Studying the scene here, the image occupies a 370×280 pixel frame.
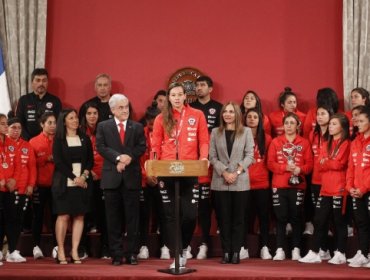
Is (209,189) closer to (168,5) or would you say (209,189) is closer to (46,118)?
(46,118)

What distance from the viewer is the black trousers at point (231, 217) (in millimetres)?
6859

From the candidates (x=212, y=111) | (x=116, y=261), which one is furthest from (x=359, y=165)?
(x=116, y=261)

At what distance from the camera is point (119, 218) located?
6781mm

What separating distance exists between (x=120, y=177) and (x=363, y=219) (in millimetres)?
2255

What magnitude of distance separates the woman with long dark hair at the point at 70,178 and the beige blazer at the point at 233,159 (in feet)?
3.92

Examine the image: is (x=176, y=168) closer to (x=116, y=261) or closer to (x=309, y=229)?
(x=116, y=261)

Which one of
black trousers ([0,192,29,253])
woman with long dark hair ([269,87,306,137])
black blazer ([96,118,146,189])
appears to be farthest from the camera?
woman with long dark hair ([269,87,306,137])

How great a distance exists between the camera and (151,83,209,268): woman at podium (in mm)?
6359

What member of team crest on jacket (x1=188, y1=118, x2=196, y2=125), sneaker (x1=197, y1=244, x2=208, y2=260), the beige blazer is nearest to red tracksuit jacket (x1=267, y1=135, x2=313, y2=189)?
the beige blazer

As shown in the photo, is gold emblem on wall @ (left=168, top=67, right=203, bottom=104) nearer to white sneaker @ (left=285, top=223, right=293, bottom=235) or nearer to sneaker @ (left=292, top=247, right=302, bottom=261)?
white sneaker @ (left=285, top=223, right=293, bottom=235)

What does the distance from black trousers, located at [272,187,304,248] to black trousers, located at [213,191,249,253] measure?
0.62 metres

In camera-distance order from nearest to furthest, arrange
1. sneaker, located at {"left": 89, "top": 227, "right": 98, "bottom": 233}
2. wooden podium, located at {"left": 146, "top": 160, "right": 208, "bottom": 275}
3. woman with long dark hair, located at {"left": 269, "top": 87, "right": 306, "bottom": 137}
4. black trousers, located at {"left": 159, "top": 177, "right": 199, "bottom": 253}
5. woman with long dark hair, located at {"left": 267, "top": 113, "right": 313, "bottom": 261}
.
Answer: wooden podium, located at {"left": 146, "top": 160, "right": 208, "bottom": 275} → black trousers, located at {"left": 159, "top": 177, "right": 199, "bottom": 253} → woman with long dark hair, located at {"left": 267, "top": 113, "right": 313, "bottom": 261} → sneaker, located at {"left": 89, "top": 227, "right": 98, "bottom": 233} → woman with long dark hair, located at {"left": 269, "top": 87, "right": 306, "bottom": 137}

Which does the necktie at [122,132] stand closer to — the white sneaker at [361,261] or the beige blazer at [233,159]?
the beige blazer at [233,159]

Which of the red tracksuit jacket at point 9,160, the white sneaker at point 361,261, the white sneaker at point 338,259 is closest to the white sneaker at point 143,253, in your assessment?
the red tracksuit jacket at point 9,160
